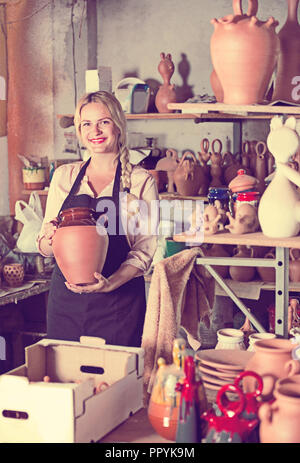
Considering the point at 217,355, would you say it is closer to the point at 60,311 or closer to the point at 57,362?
the point at 57,362

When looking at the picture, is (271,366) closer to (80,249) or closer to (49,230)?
(80,249)

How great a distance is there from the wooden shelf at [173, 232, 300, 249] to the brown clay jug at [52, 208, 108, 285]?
34 cm

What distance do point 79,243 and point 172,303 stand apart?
0.40 meters

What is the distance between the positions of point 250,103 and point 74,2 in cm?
304

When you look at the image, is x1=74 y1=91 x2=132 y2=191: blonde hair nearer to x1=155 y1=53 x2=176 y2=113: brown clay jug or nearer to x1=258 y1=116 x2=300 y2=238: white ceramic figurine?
x1=258 y1=116 x2=300 y2=238: white ceramic figurine

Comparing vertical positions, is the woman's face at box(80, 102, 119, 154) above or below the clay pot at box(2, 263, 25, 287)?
above

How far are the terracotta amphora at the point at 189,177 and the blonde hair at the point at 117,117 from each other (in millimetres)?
1630

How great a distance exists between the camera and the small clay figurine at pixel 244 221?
233 centimetres

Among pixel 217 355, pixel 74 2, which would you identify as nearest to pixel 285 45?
pixel 217 355

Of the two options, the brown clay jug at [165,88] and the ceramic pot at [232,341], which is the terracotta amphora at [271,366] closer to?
the ceramic pot at [232,341]

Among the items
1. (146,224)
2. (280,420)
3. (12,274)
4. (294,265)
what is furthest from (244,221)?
(12,274)

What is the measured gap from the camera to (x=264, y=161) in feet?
13.1

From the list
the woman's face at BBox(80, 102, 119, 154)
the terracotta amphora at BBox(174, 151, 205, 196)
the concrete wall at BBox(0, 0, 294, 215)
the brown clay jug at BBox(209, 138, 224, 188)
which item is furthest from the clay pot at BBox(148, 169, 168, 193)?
the woman's face at BBox(80, 102, 119, 154)

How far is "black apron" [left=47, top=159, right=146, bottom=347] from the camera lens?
248 cm
